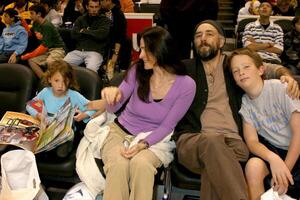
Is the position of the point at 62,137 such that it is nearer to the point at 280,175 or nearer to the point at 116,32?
the point at 280,175

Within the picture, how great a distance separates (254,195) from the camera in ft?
6.59

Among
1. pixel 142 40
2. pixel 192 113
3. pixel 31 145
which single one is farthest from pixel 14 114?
pixel 192 113

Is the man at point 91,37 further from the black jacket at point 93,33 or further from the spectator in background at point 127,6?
the spectator in background at point 127,6

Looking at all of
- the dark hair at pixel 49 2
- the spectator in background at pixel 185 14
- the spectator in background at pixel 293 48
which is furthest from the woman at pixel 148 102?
the dark hair at pixel 49 2

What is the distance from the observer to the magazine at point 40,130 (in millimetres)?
2287

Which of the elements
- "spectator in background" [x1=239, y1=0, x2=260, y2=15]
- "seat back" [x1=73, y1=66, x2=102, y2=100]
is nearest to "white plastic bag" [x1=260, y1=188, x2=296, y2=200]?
"seat back" [x1=73, y1=66, x2=102, y2=100]

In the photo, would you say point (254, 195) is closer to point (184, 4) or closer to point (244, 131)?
point (244, 131)

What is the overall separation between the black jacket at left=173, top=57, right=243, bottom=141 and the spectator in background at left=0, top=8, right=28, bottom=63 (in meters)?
2.59

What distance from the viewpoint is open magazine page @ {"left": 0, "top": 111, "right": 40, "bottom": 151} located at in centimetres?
227

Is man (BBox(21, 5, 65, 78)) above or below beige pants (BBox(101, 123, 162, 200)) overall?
above

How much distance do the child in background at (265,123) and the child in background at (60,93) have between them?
97 cm

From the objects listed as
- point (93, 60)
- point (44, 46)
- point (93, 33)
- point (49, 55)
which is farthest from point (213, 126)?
point (44, 46)

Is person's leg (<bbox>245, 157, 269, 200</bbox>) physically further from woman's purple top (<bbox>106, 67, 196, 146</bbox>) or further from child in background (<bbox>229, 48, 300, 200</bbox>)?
woman's purple top (<bbox>106, 67, 196, 146</bbox>)

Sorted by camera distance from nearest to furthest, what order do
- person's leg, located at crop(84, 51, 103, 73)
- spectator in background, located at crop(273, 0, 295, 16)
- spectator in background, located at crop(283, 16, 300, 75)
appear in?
person's leg, located at crop(84, 51, 103, 73) → spectator in background, located at crop(283, 16, 300, 75) → spectator in background, located at crop(273, 0, 295, 16)
